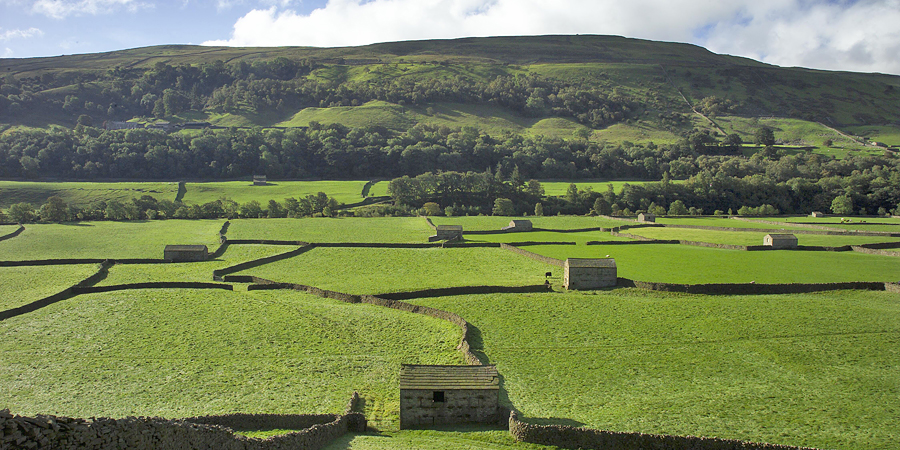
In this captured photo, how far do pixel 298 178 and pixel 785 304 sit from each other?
296ft

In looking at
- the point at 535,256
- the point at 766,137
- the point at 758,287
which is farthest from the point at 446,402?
the point at 766,137

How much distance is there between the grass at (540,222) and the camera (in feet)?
227

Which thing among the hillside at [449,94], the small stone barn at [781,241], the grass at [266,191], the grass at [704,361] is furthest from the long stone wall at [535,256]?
the hillside at [449,94]

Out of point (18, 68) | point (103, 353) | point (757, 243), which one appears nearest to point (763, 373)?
point (103, 353)

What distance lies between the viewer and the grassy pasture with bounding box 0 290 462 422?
67.3ft

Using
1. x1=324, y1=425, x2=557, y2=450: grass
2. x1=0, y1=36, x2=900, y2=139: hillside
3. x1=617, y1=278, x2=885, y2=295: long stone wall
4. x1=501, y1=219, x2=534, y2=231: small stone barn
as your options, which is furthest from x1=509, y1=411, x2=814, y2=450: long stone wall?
x1=0, y1=36, x2=900, y2=139: hillside

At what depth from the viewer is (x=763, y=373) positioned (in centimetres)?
2262

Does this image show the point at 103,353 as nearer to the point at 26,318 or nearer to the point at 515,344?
the point at 26,318

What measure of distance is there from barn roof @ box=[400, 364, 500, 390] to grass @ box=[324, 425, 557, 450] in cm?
134

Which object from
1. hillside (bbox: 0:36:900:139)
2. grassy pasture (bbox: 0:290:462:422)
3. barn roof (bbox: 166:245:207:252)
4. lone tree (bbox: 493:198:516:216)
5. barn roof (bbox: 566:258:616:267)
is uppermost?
hillside (bbox: 0:36:900:139)

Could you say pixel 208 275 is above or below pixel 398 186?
below

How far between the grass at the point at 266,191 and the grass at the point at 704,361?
60401 millimetres

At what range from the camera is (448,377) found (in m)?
20.0

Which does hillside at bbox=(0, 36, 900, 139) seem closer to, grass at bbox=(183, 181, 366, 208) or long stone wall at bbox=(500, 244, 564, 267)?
grass at bbox=(183, 181, 366, 208)
